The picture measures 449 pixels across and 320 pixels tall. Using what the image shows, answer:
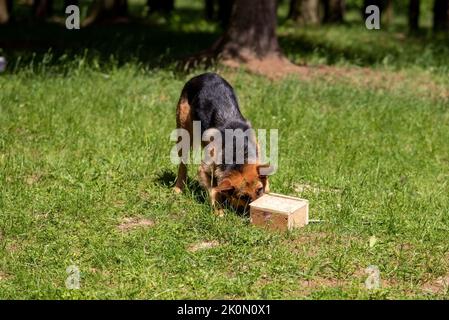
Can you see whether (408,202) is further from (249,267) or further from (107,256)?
(107,256)

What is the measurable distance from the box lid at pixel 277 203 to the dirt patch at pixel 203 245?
1.84 ft

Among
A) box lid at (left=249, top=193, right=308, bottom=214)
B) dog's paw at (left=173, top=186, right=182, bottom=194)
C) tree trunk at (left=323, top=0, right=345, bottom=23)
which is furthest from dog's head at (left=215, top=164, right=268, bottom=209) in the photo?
tree trunk at (left=323, top=0, right=345, bottom=23)

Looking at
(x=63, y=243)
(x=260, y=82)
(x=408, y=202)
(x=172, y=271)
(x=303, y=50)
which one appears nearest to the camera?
(x=172, y=271)

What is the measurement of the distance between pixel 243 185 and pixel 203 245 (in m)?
0.84

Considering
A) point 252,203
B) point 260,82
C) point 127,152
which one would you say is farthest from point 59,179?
point 260,82

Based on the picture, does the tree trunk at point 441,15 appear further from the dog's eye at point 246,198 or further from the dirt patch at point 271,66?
the dog's eye at point 246,198

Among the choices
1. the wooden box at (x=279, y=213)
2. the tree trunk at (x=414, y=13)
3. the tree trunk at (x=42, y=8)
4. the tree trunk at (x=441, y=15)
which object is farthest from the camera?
the tree trunk at (x=42, y=8)

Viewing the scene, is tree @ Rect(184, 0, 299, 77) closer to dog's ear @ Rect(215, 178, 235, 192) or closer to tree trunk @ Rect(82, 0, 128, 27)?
dog's ear @ Rect(215, 178, 235, 192)

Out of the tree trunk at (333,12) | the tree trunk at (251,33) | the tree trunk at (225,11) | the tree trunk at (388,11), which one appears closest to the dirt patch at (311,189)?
the tree trunk at (251,33)

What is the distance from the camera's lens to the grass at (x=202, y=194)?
6035mm

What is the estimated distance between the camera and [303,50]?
18.3m

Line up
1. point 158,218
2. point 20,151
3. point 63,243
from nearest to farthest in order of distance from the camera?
point 63,243 < point 158,218 < point 20,151

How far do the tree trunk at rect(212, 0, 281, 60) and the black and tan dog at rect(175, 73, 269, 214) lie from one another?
22.9 feet
